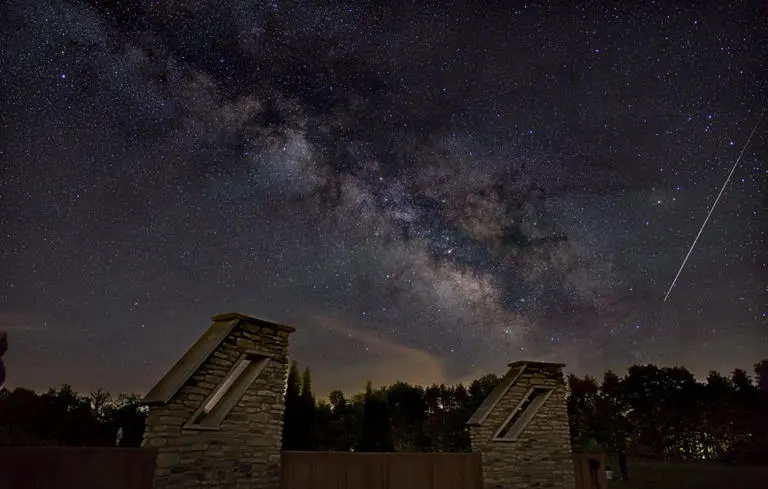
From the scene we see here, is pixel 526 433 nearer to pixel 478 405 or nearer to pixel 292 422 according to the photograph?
pixel 292 422

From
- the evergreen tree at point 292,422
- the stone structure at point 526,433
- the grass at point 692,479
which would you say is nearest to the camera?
the stone structure at point 526,433

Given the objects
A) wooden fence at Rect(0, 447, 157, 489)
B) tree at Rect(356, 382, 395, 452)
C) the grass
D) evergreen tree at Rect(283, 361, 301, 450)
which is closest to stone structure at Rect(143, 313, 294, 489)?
wooden fence at Rect(0, 447, 157, 489)

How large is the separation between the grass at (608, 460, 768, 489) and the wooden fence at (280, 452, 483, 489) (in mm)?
15019

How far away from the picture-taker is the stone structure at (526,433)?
12805mm

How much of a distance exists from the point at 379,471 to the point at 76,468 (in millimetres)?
5932

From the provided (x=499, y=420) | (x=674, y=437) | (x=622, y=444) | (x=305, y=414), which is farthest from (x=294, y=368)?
A: (x=674, y=437)

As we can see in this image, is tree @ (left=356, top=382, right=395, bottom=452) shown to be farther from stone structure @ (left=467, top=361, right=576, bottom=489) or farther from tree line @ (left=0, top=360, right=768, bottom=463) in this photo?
stone structure @ (left=467, top=361, right=576, bottom=489)

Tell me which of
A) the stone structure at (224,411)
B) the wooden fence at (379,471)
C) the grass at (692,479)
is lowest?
the grass at (692,479)

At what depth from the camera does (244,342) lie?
9.45m

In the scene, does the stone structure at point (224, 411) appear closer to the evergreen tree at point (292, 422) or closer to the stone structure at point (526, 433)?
the stone structure at point (526, 433)

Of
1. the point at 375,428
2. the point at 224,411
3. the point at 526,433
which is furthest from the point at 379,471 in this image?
the point at 375,428

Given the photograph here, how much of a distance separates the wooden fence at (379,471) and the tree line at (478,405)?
1417cm

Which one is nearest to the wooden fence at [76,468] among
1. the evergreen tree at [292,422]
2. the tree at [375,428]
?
the evergreen tree at [292,422]

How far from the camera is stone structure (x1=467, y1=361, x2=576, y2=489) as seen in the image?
12805mm
